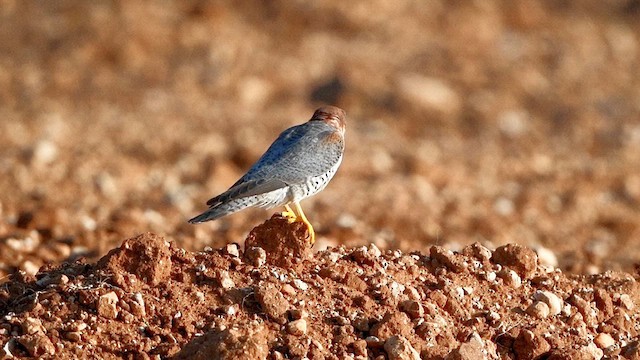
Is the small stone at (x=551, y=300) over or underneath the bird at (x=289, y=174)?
underneath

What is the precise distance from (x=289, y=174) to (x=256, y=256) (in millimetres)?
926

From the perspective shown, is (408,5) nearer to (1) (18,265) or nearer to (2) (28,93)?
(2) (28,93)

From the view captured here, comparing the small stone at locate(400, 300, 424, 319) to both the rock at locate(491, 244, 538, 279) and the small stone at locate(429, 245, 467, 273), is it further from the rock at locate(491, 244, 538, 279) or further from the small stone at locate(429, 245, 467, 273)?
the rock at locate(491, 244, 538, 279)

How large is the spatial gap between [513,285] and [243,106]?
1150 cm

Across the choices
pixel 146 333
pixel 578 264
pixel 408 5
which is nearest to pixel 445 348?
pixel 146 333

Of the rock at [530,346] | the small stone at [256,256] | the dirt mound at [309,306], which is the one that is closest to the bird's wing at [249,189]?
the dirt mound at [309,306]

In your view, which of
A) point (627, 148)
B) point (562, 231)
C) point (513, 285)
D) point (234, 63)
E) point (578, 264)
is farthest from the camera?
point (234, 63)

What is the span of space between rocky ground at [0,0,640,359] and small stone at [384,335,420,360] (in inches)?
0.6

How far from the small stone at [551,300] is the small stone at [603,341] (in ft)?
0.87

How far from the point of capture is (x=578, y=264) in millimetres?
9422

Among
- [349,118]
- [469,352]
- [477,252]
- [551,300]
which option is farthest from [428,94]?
[469,352]

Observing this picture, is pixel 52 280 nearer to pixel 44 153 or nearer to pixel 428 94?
pixel 44 153

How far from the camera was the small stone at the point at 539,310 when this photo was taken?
6.64 meters

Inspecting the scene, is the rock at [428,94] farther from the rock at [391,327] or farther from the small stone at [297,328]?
the small stone at [297,328]
